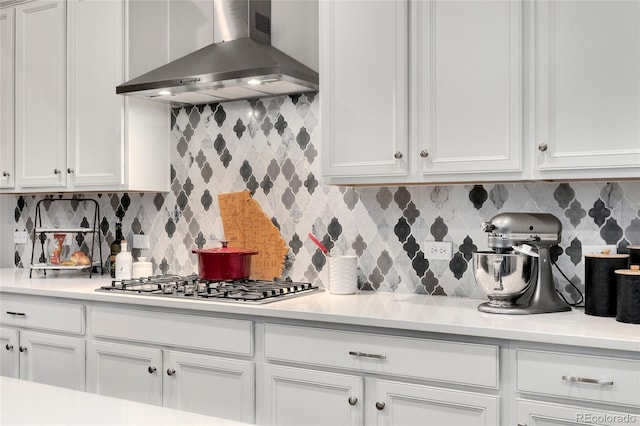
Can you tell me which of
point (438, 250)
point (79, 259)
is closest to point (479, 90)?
point (438, 250)

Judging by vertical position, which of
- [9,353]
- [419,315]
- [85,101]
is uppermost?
[85,101]

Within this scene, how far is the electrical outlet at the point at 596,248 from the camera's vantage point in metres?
2.55

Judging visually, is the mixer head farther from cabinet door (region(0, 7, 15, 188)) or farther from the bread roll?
cabinet door (region(0, 7, 15, 188))

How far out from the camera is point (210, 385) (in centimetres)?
273

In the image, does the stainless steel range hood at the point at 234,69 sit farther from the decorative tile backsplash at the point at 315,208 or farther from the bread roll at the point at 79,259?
the bread roll at the point at 79,259

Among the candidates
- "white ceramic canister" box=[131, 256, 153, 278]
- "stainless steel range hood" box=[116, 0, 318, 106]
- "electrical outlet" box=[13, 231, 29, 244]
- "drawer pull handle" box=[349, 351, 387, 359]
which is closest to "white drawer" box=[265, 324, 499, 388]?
"drawer pull handle" box=[349, 351, 387, 359]

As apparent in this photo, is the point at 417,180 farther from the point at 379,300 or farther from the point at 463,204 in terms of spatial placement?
the point at 379,300

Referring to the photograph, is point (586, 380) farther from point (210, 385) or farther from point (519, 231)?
point (210, 385)

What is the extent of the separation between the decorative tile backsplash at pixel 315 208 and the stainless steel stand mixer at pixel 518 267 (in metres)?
0.24

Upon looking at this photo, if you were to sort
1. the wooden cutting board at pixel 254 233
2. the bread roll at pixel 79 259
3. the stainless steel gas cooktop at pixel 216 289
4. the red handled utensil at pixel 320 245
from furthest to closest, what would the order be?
the bread roll at pixel 79 259, the wooden cutting board at pixel 254 233, the red handled utensil at pixel 320 245, the stainless steel gas cooktop at pixel 216 289

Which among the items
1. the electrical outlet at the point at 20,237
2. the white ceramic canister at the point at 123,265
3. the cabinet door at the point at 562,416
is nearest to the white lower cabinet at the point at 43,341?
the white ceramic canister at the point at 123,265

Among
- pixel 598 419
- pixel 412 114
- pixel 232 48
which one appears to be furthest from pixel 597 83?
pixel 232 48

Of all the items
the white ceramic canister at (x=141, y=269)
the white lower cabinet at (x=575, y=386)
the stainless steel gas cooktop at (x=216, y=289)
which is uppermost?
the white ceramic canister at (x=141, y=269)

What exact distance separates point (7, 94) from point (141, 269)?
142 cm
